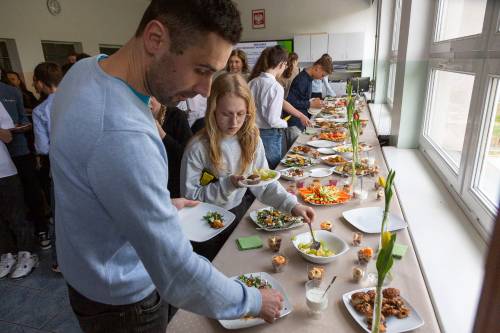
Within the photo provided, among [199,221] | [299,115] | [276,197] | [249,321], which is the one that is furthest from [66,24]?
[249,321]

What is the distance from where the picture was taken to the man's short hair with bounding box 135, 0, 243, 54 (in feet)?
2.03

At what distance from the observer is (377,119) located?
373 centimetres

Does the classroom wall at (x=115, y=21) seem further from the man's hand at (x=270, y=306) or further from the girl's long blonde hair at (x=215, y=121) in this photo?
the man's hand at (x=270, y=306)

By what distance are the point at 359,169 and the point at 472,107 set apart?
0.66m

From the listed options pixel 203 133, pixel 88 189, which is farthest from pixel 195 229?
pixel 88 189

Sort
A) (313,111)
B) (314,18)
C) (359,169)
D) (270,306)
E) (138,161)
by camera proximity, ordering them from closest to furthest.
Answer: (138,161)
(270,306)
(359,169)
(313,111)
(314,18)

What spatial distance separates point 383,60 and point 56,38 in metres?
5.49

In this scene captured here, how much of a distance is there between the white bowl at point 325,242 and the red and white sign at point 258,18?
25.0ft

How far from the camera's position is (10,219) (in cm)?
237

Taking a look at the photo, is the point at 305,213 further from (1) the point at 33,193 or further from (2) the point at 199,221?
(1) the point at 33,193

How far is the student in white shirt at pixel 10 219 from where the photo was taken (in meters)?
2.20

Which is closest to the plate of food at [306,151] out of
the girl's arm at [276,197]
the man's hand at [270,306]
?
the girl's arm at [276,197]

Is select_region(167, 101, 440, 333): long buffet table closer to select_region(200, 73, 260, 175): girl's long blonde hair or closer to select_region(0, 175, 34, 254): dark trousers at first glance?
select_region(200, 73, 260, 175): girl's long blonde hair

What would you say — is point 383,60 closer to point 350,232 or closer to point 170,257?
point 350,232
